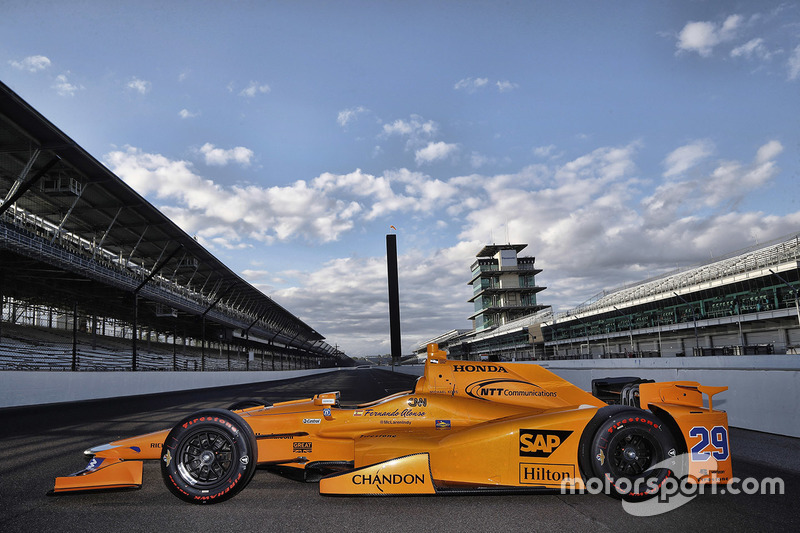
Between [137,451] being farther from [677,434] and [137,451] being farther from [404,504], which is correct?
[677,434]

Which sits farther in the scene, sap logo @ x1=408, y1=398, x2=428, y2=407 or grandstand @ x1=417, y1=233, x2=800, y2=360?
grandstand @ x1=417, y1=233, x2=800, y2=360

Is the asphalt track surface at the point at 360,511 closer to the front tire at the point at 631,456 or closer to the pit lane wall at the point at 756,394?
the front tire at the point at 631,456

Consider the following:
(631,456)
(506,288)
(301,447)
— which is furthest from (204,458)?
(506,288)

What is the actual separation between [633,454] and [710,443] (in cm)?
79

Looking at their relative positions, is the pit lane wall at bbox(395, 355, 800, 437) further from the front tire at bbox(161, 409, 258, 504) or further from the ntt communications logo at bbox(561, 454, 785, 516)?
the front tire at bbox(161, 409, 258, 504)

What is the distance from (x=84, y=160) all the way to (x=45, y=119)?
3031 mm

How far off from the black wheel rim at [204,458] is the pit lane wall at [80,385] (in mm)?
14264

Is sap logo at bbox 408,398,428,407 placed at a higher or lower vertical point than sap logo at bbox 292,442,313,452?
higher

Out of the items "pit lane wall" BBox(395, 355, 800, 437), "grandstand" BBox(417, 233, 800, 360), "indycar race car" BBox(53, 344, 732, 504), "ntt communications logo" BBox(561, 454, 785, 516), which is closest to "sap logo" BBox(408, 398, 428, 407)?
"indycar race car" BBox(53, 344, 732, 504)

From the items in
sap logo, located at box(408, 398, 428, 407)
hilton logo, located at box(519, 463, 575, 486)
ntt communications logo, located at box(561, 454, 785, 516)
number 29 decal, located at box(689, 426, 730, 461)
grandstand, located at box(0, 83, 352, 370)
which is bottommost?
ntt communications logo, located at box(561, 454, 785, 516)

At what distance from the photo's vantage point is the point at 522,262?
114 metres

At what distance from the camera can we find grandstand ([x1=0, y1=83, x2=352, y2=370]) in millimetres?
17891

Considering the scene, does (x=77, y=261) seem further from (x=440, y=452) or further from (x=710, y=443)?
(x=710, y=443)

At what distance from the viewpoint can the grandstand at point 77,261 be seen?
1789cm
